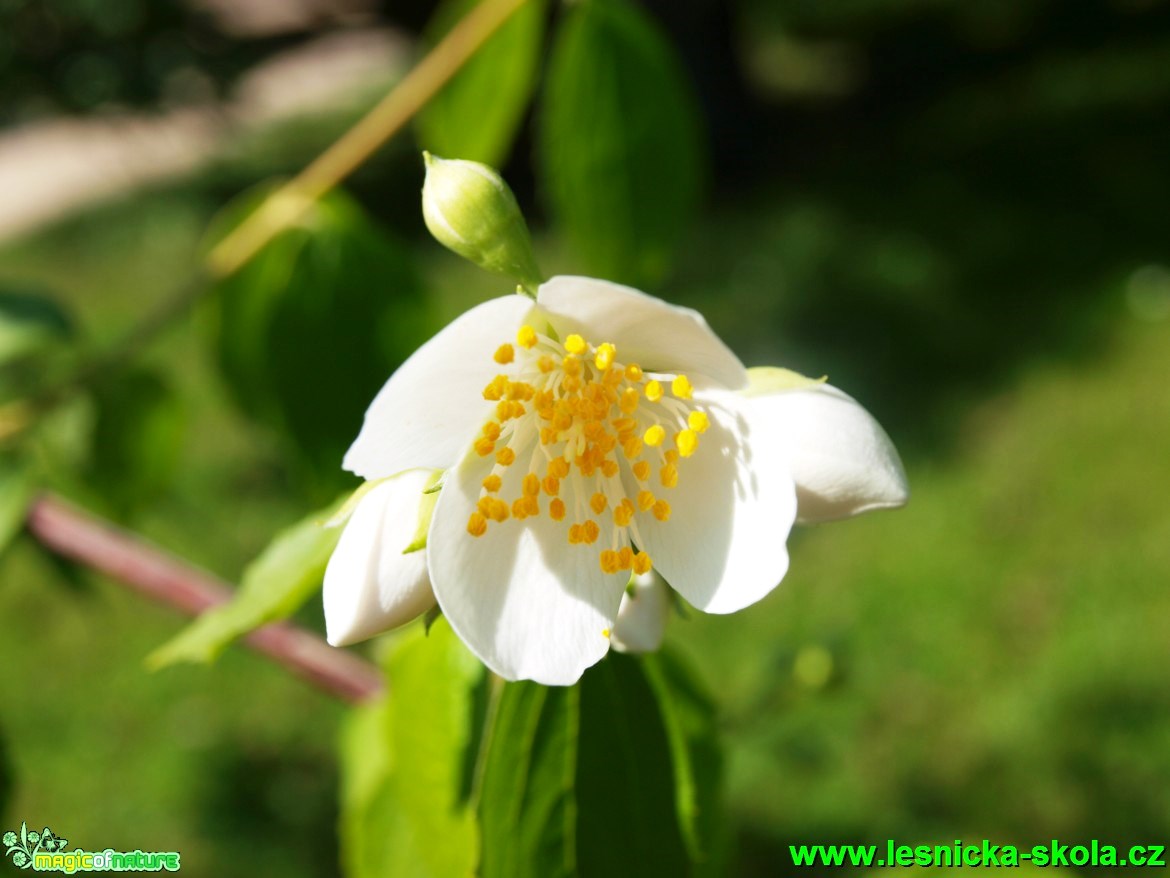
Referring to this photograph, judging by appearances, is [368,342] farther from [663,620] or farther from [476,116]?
[663,620]

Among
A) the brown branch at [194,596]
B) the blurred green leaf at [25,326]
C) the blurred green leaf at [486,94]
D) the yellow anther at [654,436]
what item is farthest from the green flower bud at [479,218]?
the blurred green leaf at [25,326]

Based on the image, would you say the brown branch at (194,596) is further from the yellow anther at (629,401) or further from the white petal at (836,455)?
the white petal at (836,455)

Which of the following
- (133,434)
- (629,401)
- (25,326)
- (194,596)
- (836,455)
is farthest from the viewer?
(133,434)

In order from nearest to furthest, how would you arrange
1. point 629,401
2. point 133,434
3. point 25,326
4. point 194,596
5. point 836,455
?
point 836,455 → point 629,401 → point 194,596 → point 25,326 → point 133,434

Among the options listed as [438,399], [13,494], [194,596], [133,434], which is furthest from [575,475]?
[133,434]

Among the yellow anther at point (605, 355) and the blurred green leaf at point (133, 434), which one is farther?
the blurred green leaf at point (133, 434)

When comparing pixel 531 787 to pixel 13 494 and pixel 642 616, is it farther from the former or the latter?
pixel 13 494

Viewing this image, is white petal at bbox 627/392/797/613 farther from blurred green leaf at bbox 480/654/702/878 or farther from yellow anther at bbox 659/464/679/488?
blurred green leaf at bbox 480/654/702/878
